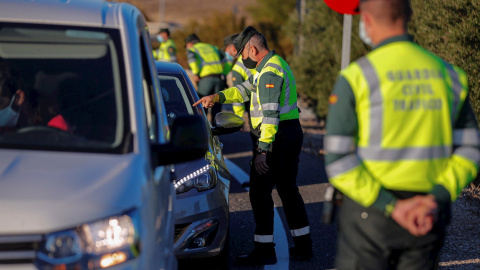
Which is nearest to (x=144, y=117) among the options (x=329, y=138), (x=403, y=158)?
(x=329, y=138)

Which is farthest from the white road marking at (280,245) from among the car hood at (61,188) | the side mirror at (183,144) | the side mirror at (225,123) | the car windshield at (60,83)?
the car hood at (61,188)

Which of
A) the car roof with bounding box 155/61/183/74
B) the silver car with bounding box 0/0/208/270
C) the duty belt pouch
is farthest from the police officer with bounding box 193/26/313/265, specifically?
the duty belt pouch

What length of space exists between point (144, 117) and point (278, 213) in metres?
5.04

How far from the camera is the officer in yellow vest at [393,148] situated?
347 cm

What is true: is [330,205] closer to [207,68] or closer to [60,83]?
[60,83]

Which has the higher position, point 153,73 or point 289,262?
point 153,73

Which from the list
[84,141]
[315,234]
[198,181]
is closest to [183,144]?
Answer: [84,141]

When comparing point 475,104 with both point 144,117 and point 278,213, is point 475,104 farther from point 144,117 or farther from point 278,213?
point 144,117

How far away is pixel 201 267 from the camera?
20.3ft

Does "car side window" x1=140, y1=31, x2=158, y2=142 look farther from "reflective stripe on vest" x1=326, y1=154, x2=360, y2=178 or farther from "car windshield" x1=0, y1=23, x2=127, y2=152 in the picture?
"reflective stripe on vest" x1=326, y1=154, x2=360, y2=178

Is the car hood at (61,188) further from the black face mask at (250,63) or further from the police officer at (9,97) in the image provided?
the black face mask at (250,63)

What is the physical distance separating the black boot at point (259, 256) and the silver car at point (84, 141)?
7.13 ft

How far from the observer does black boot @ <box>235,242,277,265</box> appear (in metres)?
6.81

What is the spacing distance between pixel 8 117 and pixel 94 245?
125cm
